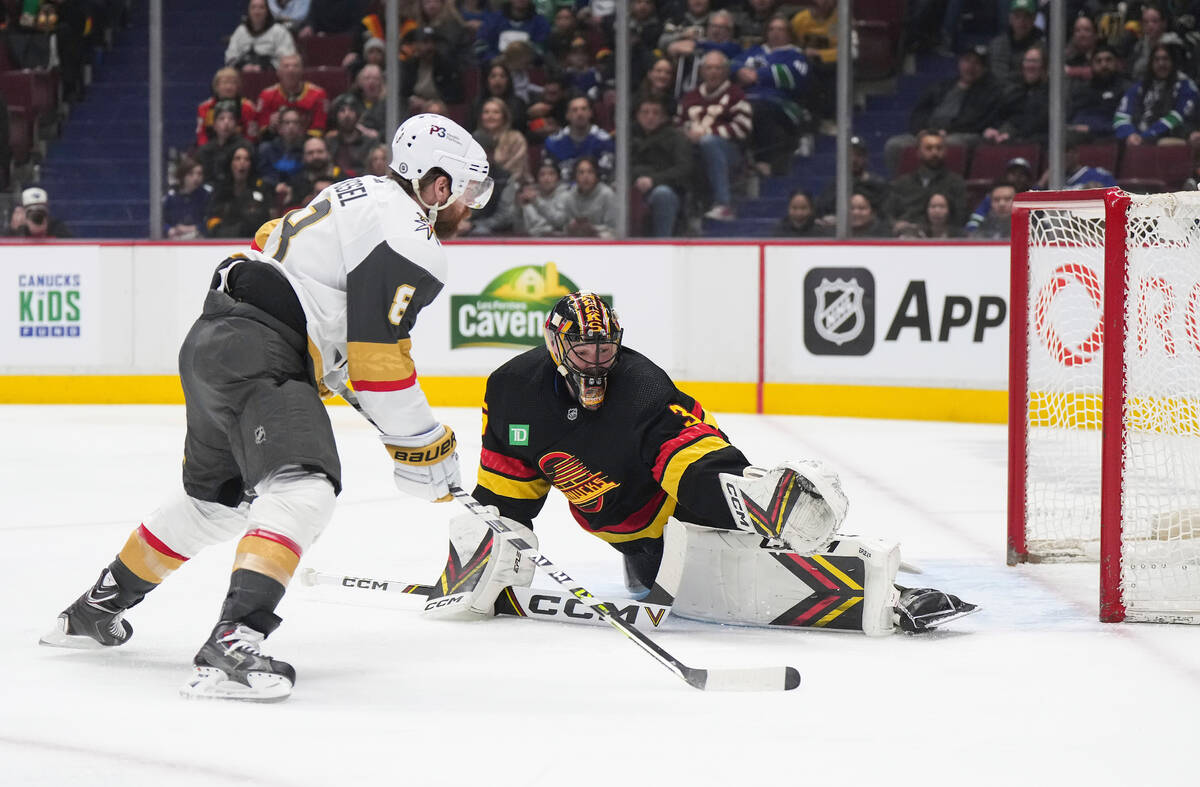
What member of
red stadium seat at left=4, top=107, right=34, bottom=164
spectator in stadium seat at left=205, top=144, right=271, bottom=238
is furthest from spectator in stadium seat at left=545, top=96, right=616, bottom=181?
red stadium seat at left=4, top=107, right=34, bottom=164

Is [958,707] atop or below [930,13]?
below

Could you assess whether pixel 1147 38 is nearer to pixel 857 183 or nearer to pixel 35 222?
pixel 857 183

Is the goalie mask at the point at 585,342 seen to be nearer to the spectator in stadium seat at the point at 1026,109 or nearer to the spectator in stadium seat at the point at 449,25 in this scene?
the spectator in stadium seat at the point at 1026,109

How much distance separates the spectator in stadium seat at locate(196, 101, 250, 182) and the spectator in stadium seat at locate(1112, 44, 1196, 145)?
445 cm

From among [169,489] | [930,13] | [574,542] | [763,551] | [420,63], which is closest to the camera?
[763,551]

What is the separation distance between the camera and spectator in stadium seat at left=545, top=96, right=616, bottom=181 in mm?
8188

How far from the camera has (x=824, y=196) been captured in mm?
7859

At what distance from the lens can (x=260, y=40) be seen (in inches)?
349

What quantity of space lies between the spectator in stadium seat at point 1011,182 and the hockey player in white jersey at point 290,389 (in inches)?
189

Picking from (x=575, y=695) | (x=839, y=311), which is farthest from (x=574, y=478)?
(x=839, y=311)

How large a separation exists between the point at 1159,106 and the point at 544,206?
2.96 meters

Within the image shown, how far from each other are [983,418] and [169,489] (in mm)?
3700

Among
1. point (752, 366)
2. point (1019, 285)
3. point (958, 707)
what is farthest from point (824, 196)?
point (958, 707)

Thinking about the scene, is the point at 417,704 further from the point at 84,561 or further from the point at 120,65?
the point at 120,65
